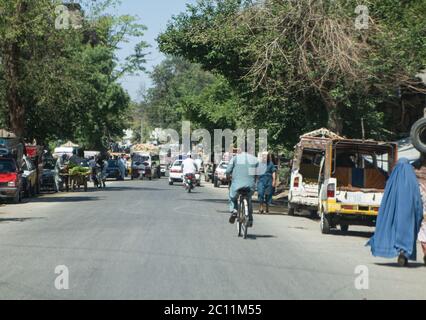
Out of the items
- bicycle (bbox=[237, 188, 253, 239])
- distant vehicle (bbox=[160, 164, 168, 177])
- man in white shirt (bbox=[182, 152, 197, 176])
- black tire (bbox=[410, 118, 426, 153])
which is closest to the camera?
black tire (bbox=[410, 118, 426, 153])

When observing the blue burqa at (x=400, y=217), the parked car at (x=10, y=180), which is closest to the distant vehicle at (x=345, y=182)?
the blue burqa at (x=400, y=217)

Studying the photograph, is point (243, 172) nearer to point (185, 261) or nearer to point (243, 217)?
point (243, 217)

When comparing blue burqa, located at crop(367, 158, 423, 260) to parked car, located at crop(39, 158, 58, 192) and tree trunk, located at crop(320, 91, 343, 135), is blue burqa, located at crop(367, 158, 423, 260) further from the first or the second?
parked car, located at crop(39, 158, 58, 192)

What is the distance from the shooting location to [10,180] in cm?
3247

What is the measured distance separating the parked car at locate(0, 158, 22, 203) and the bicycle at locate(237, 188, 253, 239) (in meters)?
15.5

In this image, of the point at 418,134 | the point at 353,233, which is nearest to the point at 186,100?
the point at 353,233

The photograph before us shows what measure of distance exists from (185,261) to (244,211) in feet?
15.6

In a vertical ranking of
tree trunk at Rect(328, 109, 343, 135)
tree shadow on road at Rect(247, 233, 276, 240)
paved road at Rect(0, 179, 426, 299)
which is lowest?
tree shadow on road at Rect(247, 233, 276, 240)

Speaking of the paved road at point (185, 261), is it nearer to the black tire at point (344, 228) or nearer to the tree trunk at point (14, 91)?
the black tire at point (344, 228)

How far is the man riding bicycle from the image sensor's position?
19.0m

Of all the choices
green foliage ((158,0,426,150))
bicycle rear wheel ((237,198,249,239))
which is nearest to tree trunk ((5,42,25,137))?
green foliage ((158,0,426,150))
